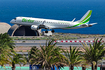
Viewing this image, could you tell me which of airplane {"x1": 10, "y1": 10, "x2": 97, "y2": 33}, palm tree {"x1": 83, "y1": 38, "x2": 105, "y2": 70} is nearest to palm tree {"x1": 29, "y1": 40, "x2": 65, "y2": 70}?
palm tree {"x1": 83, "y1": 38, "x2": 105, "y2": 70}

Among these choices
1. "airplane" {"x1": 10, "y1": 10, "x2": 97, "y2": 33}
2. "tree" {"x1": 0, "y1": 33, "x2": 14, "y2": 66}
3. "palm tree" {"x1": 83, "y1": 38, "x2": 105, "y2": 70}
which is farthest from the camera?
"airplane" {"x1": 10, "y1": 10, "x2": 97, "y2": 33}

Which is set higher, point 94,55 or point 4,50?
point 4,50

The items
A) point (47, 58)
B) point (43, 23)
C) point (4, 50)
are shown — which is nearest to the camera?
point (47, 58)

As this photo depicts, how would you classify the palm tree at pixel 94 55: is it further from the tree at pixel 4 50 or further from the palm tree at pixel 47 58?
the tree at pixel 4 50

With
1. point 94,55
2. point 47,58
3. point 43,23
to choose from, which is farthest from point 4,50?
point 43,23

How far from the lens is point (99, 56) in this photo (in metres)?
42.2

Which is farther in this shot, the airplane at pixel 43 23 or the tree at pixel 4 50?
the airplane at pixel 43 23

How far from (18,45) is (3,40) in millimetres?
27605

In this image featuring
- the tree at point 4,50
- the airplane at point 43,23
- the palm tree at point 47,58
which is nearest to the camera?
the palm tree at point 47,58

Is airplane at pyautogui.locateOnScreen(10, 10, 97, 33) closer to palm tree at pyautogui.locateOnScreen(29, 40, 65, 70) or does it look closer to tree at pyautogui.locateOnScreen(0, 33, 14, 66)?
tree at pyautogui.locateOnScreen(0, 33, 14, 66)

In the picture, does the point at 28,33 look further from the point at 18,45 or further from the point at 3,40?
the point at 3,40

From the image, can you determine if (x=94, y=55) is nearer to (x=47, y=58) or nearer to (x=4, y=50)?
(x=47, y=58)

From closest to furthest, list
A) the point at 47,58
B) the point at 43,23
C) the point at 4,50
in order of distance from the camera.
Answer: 1. the point at 47,58
2. the point at 4,50
3. the point at 43,23

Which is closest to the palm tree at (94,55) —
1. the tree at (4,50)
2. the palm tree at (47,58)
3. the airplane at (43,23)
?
the palm tree at (47,58)
